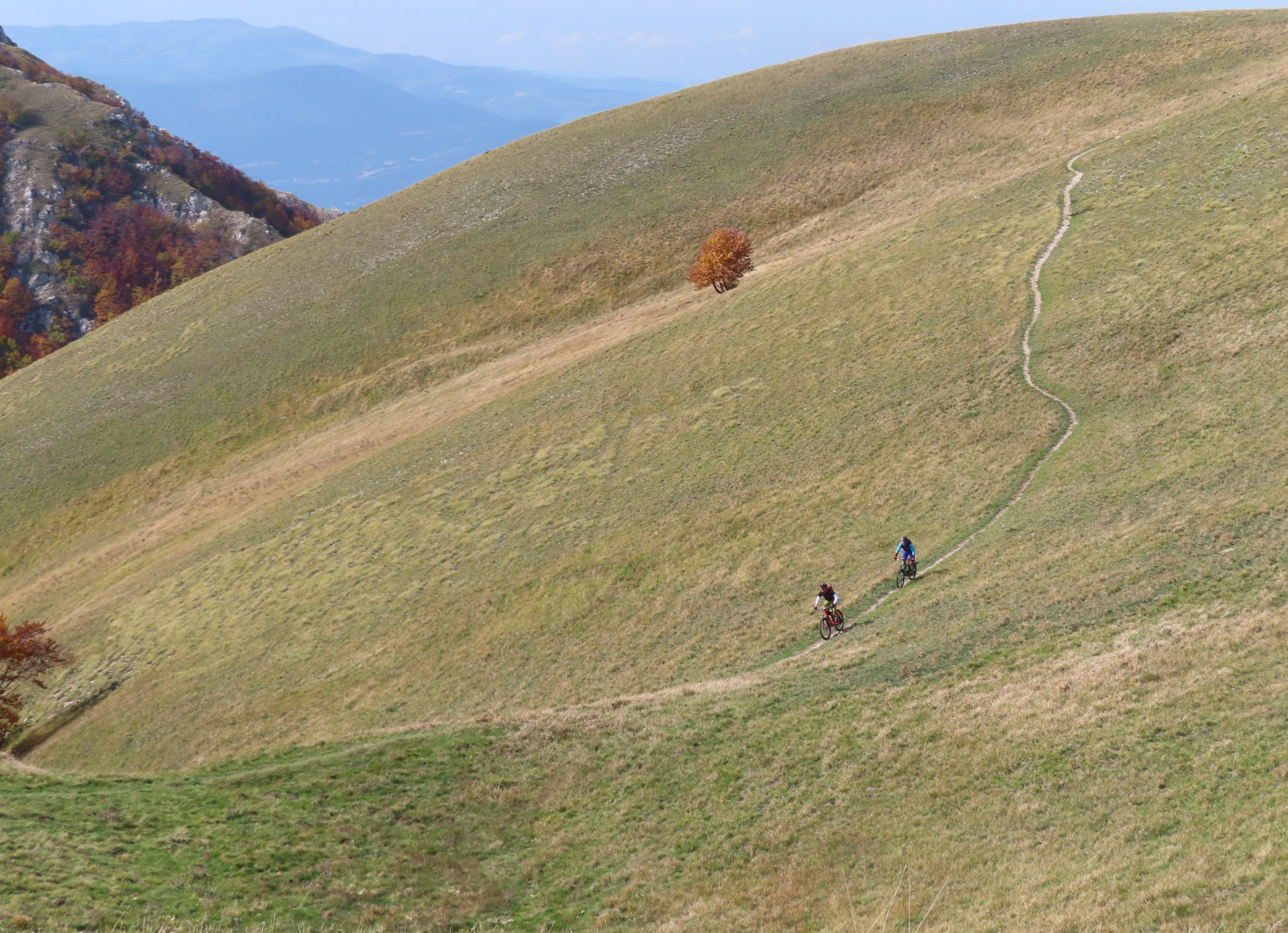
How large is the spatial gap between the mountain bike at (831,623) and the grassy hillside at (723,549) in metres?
0.78

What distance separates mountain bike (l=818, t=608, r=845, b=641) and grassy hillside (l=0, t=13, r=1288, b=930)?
2.56 feet

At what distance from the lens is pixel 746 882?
57.8 feet

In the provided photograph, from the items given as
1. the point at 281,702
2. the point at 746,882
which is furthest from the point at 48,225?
the point at 746,882

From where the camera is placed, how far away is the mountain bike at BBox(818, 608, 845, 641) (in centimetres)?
2869

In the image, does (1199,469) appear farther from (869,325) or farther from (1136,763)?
(869,325)

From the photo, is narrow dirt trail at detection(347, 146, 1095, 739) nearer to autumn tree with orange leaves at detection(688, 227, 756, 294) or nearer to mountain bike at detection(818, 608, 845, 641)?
mountain bike at detection(818, 608, 845, 641)

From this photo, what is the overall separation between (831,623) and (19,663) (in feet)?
130

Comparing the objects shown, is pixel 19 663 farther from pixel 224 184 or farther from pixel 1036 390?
pixel 224 184

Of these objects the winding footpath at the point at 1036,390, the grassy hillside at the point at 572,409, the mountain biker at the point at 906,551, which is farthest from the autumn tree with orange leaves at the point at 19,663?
the mountain biker at the point at 906,551

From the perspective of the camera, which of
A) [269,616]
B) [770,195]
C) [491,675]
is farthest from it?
[770,195]

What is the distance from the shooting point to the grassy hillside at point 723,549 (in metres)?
17.6

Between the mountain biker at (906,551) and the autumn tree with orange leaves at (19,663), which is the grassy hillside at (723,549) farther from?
the autumn tree with orange leaves at (19,663)

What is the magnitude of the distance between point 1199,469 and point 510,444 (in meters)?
37.6

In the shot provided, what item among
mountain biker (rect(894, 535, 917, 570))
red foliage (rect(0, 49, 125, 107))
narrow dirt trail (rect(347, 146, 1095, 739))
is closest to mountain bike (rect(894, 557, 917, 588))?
mountain biker (rect(894, 535, 917, 570))
